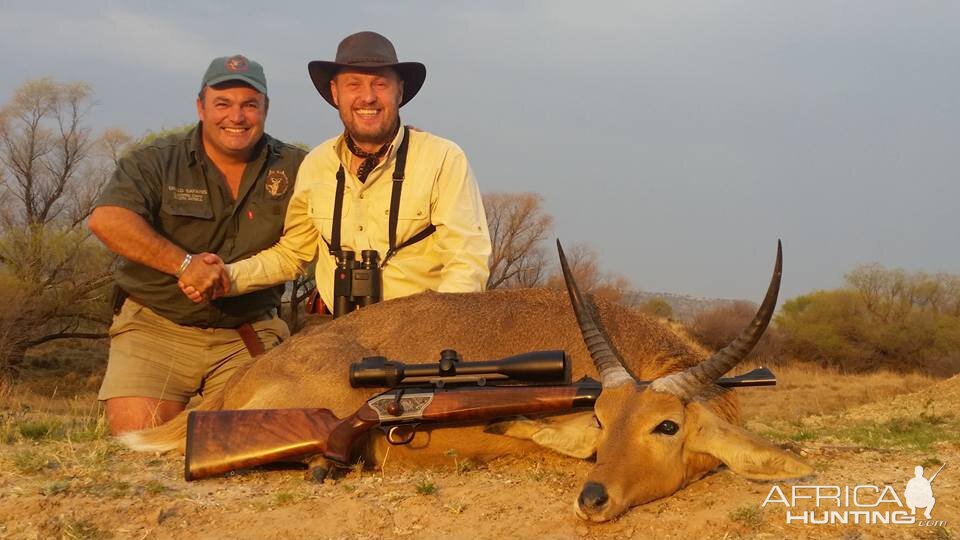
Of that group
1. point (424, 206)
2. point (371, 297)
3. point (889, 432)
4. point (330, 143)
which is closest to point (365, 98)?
point (330, 143)

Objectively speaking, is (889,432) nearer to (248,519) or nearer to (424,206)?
(424,206)

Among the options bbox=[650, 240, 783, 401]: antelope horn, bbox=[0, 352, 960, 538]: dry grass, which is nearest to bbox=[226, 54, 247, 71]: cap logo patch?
bbox=[0, 352, 960, 538]: dry grass

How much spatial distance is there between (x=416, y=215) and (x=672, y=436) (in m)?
3.00

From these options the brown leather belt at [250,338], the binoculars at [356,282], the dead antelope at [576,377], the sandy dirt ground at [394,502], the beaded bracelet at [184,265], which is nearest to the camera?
the sandy dirt ground at [394,502]

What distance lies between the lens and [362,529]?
411cm

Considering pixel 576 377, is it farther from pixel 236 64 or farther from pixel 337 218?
pixel 236 64

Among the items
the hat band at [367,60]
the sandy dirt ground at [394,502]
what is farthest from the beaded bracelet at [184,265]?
the hat band at [367,60]

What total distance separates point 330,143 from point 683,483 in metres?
4.14

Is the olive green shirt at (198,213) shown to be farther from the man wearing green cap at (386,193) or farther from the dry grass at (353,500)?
the dry grass at (353,500)

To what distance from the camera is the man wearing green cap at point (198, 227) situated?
775cm

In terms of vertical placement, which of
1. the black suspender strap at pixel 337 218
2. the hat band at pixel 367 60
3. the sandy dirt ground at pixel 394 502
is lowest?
→ the sandy dirt ground at pixel 394 502

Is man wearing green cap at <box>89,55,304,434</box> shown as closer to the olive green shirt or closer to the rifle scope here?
the olive green shirt

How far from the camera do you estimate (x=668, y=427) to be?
4766 millimetres

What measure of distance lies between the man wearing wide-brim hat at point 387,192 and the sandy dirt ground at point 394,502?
1962mm
